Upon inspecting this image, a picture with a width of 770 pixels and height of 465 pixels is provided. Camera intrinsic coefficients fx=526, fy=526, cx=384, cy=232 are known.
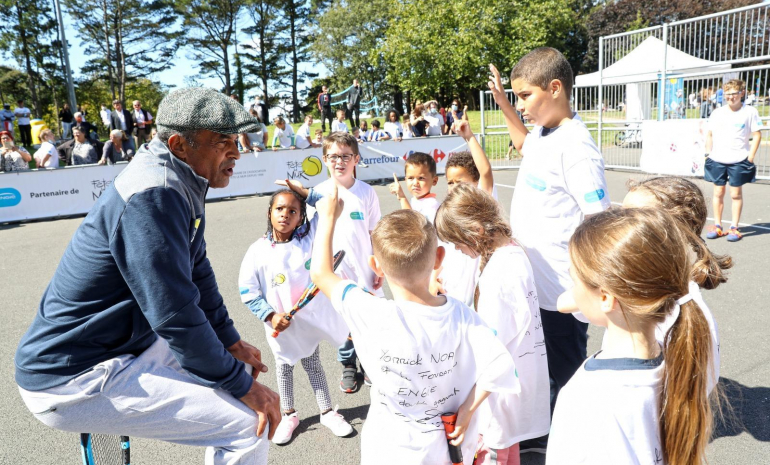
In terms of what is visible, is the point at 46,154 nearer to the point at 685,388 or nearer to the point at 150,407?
the point at 150,407

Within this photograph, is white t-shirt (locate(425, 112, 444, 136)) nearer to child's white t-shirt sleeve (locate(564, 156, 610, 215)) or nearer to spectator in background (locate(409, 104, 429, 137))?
spectator in background (locate(409, 104, 429, 137))

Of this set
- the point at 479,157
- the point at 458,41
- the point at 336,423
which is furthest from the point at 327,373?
the point at 458,41

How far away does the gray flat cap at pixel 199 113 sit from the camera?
73.6 inches

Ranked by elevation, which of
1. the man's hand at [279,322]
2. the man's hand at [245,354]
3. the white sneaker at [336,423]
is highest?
the man's hand at [245,354]

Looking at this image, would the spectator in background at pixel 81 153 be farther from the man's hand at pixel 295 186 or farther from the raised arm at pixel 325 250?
the raised arm at pixel 325 250

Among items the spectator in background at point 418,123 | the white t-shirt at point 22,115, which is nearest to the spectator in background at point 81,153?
the spectator in background at point 418,123

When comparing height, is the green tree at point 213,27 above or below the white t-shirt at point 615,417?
above

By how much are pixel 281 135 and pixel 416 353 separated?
48.3ft

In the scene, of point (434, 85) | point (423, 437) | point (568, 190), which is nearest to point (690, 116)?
point (568, 190)

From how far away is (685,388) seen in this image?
4.57ft

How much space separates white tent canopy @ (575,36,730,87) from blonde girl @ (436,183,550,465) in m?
11.9

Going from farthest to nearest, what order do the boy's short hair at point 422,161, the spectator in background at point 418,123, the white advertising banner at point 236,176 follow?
the spectator in background at point 418,123 → the white advertising banner at point 236,176 → the boy's short hair at point 422,161

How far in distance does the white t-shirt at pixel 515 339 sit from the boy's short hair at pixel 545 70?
902 millimetres

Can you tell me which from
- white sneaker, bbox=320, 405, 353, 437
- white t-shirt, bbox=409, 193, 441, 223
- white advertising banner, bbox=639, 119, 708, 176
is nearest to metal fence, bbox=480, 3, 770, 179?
white advertising banner, bbox=639, 119, 708, 176
